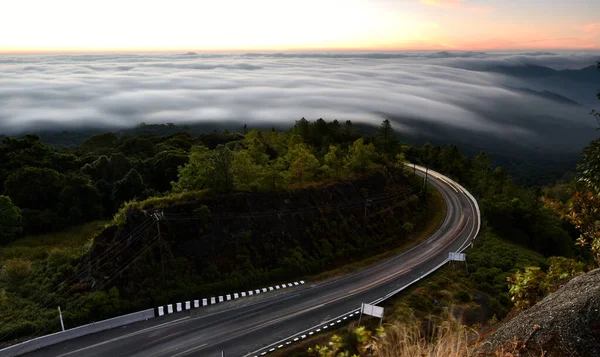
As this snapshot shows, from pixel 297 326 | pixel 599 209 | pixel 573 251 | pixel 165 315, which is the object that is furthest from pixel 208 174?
pixel 573 251

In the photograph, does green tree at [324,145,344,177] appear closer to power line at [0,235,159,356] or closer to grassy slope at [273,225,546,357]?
grassy slope at [273,225,546,357]

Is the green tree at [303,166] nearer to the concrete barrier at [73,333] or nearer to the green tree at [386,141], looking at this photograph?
the concrete barrier at [73,333]

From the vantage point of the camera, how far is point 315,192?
136 ft

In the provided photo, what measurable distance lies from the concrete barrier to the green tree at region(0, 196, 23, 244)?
18.0 metres

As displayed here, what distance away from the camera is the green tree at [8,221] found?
3534 cm

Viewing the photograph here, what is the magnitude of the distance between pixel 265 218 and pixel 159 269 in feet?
37.1

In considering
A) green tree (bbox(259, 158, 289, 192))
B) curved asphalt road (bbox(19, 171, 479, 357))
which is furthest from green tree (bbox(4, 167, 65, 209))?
green tree (bbox(259, 158, 289, 192))

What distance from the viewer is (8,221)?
3575 cm

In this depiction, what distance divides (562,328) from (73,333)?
28.4m

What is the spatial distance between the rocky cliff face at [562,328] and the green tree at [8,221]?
4371 centimetres

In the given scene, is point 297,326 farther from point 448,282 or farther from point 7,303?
point 7,303

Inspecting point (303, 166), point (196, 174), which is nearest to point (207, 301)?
point (196, 174)

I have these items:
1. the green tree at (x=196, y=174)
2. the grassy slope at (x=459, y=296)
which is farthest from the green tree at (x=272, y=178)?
the grassy slope at (x=459, y=296)

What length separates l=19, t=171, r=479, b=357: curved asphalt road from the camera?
23797 mm
